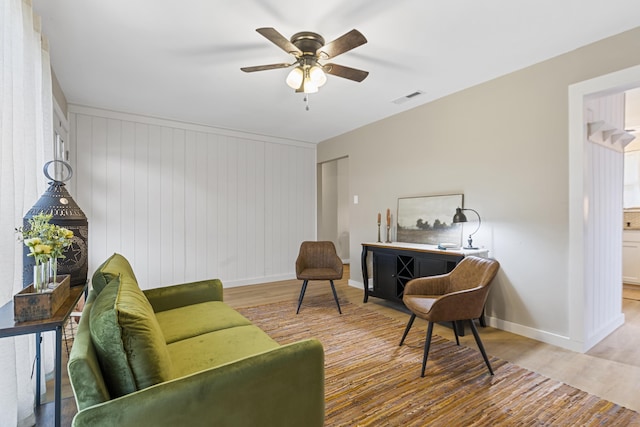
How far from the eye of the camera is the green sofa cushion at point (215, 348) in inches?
57.3

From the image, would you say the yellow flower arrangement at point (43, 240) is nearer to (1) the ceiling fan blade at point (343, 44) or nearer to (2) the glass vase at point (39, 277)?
(2) the glass vase at point (39, 277)

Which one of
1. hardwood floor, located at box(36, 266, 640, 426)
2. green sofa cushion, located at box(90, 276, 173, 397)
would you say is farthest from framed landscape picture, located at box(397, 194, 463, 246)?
green sofa cushion, located at box(90, 276, 173, 397)

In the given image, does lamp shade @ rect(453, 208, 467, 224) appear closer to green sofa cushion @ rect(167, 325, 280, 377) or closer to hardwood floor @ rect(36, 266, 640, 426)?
hardwood floor @ rect(36, 266, 640, 426)

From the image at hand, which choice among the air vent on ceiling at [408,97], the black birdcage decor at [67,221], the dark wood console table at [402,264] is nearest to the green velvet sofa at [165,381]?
the black birdcage decor at [67,221]

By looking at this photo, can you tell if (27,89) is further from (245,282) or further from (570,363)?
(570,363)

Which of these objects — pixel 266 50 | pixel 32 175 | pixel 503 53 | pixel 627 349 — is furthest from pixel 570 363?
pixel 32 175

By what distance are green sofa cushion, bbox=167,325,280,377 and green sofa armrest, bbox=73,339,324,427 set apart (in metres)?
0.38

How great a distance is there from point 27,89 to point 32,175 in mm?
499

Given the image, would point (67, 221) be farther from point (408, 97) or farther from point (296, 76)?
point (408, 97)

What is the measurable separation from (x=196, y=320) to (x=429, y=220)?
2812 mm

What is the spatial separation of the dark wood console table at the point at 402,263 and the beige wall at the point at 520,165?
0.40m

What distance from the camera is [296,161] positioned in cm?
561

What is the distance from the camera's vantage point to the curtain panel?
1394mm

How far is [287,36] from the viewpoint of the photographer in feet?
7.85
